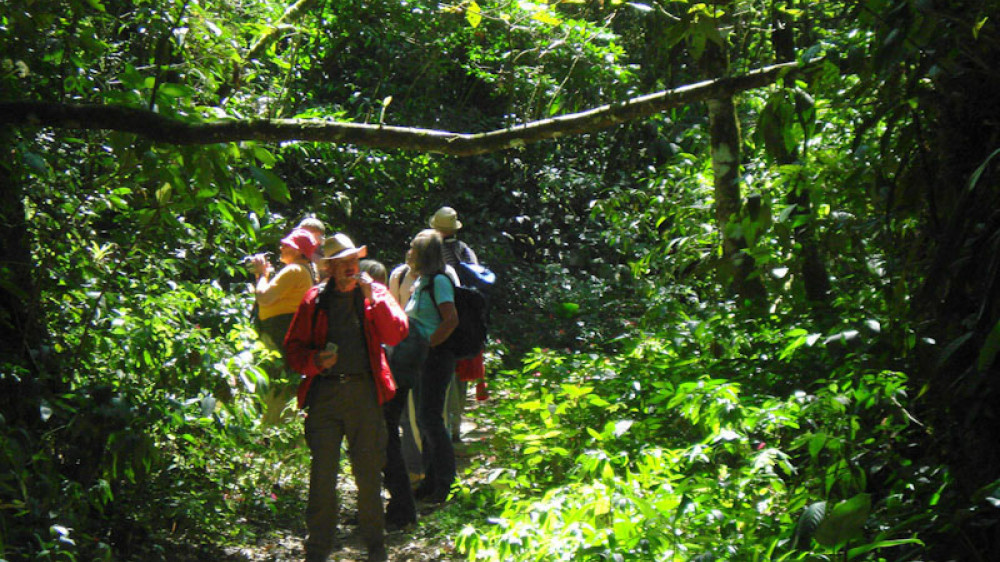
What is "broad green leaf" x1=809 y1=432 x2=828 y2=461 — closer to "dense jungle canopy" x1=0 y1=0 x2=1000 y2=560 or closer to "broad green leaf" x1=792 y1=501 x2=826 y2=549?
"dense jungle canopy" x1=0 y1=0 x2=1000 y2=560

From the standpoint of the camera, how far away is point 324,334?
6.14 m

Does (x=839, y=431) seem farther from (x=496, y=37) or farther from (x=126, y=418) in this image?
(x=496, y=37)

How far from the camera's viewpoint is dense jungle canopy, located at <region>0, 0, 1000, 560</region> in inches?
144

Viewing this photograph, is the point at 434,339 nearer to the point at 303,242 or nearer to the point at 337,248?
the point at 303,242

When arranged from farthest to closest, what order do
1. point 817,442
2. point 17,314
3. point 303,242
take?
point 303,242 → point 17,314 → point 817,442

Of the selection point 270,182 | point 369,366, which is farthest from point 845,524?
point 369,366

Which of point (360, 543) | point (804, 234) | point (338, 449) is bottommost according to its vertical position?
point (360, 543)

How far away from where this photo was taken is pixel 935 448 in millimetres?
3881

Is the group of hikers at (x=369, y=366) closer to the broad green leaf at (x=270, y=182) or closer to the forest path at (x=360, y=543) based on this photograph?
the forest path at (x=360, y=543)

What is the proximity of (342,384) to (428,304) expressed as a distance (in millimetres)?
1421

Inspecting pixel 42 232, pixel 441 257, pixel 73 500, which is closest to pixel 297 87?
pixel 441 257

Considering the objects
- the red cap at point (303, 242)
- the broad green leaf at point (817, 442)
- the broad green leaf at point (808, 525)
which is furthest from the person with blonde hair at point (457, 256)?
the broad green leaf at point (808, 525)

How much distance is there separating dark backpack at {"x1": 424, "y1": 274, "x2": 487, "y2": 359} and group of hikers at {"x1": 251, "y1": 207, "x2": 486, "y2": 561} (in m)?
0.09

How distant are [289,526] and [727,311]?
3550 mm
